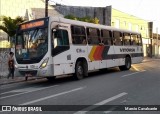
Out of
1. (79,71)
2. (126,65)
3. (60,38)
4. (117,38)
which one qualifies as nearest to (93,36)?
(79,71)

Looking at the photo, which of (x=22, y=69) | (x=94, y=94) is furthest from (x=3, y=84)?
(x=94, y=94)

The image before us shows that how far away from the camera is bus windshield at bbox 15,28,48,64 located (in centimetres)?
1432

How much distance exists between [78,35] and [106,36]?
3.62 m

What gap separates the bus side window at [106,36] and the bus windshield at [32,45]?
5.68 meters

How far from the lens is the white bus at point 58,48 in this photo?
561 inches

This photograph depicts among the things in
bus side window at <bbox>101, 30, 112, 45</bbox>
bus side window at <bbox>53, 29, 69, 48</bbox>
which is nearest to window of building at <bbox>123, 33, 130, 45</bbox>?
bus side window at <bbox>101, 30, 112, 45</bbox>

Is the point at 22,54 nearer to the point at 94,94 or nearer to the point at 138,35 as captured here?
the point at 94,94

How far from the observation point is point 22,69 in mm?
14930

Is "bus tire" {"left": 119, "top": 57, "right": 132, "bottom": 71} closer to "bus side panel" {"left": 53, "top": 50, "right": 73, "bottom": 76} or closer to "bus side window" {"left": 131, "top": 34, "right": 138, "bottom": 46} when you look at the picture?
"bus side window" {"left": 131, "top": 34, "right": 138, "bottom": 46}

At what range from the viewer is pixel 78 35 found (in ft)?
54.2

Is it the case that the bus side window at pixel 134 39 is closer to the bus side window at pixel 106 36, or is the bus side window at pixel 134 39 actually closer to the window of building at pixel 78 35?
the bus side window at pixel 106 36

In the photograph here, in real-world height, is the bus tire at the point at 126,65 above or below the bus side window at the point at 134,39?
below

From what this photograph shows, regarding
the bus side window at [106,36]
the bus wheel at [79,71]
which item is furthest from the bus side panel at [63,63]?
the bus side window at [106,36]

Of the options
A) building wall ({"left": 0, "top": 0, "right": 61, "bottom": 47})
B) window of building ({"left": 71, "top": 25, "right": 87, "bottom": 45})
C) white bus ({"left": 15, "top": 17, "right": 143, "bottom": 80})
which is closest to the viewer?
white bus ({"left": 15, "top": 17, "right": 143, "bottom": 80})
